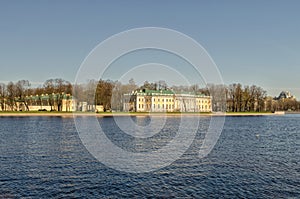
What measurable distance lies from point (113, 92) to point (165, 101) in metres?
35.8

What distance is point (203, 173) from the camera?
26172mm

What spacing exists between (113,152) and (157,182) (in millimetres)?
13239

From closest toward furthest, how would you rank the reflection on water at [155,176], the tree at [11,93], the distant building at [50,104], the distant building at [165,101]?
the reflection on water at [155,176]
the tree at [11,93]
the distant building at [50,104]
the distant building at [165,101]

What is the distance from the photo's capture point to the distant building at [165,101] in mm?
166800

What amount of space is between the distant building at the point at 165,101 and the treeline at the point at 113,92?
4.08 meters

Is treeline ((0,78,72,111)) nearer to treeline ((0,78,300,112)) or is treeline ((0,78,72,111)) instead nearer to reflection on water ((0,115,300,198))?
treeline ((0,78,300,112))

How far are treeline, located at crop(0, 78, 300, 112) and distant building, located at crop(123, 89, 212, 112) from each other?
4.08m

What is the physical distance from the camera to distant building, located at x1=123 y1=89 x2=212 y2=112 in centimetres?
16680

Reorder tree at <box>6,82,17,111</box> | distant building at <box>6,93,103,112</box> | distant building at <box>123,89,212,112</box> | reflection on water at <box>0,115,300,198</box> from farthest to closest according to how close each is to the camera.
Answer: distant building at <box>123,89,212,112</box> < distant building at <box>6,93,103,112</box> < tree at <box>6,82,17,111</box> < reflection on water at <box>0,115,300,198</box>

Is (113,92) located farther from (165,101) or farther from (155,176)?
(155,176)

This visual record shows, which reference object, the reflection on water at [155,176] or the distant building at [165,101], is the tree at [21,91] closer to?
the distant building at [165,101]

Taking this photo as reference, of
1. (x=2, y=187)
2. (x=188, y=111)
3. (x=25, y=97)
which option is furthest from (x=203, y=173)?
(x=188, y=111)

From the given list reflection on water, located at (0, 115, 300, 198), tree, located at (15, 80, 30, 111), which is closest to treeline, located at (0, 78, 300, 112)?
tree, located at (15, 80, 30, 111)

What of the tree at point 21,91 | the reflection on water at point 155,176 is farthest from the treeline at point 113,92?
the reflection on water at point 155,176
